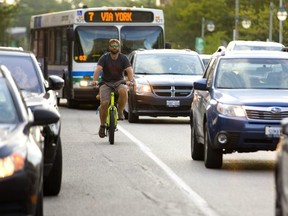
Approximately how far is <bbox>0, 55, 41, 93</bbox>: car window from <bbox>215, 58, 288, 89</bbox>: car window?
3631 mm

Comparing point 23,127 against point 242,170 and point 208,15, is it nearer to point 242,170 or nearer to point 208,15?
point 242,170

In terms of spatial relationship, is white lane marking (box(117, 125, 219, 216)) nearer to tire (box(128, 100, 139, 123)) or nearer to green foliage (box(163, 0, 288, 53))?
tire (box(128, 100, 139, 123))

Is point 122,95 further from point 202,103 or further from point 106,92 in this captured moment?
point 202,103

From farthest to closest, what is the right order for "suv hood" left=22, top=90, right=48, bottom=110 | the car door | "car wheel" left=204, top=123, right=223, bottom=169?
the car door < "car wheel" left=204, top=123, right=223, bottom=169 < "suv hood" left=22, top=90, right=48, bottom=110

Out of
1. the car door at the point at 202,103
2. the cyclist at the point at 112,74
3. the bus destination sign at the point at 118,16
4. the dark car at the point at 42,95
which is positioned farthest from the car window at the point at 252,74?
the bus destination sign at the point at 118,16

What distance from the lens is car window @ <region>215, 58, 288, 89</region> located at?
18578mm

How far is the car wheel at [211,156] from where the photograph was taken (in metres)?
17.6

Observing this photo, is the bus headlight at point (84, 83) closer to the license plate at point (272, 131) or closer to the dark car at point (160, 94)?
the dark car at point (160, 94)

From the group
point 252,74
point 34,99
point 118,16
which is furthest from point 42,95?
point 118,16

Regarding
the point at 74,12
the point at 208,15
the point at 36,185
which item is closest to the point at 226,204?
the point at 36,185

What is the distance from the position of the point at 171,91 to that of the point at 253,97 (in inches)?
536

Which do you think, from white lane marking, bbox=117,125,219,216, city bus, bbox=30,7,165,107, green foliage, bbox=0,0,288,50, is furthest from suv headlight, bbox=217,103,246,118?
green foliage, bbox=0,0,288,50

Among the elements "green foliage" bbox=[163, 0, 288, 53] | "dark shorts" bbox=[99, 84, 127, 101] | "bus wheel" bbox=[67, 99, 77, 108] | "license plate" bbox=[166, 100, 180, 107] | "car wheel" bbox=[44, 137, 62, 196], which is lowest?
"green foliage" bbox=[163, 0, 288, 53]

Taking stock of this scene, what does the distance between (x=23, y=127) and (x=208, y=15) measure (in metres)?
97.2
